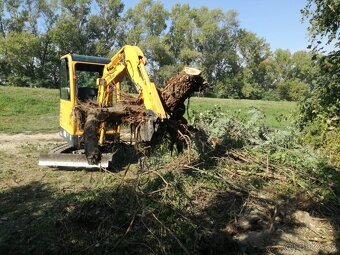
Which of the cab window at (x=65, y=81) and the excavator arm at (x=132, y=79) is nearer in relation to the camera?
the excavator arm at (x=132, y=79)

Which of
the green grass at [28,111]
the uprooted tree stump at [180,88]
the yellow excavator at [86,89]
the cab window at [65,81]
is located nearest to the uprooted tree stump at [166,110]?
the uprooted tree stump at [180,88]

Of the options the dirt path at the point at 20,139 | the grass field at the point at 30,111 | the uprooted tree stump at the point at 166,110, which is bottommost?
the dirt path at the point at 20,139

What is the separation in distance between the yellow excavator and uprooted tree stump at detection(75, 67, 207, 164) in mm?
420

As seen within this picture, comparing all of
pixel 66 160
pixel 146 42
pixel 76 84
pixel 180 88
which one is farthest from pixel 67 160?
pixel 146 42

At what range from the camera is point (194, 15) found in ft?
211

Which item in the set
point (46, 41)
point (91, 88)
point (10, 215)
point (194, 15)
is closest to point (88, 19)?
point (46, 41)

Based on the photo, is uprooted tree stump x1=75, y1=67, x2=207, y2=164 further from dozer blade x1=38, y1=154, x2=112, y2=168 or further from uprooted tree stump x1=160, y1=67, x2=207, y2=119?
dozer blade x1=38, y1=154, x2=112, y2=168

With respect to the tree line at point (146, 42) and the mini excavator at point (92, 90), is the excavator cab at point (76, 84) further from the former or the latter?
the tree line at point (146, 42)

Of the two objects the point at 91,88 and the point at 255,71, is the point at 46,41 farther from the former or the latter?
the point at 91,88

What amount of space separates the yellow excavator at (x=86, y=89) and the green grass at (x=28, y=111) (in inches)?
277

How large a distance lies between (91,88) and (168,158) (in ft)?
10.4

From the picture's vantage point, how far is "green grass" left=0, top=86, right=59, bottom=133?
16750 millimetres

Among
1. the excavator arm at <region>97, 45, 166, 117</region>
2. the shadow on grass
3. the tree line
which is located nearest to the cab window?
the excavator arm at <region>97, 45, 166, 117</region>

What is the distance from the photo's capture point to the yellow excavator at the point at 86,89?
7172 mm
